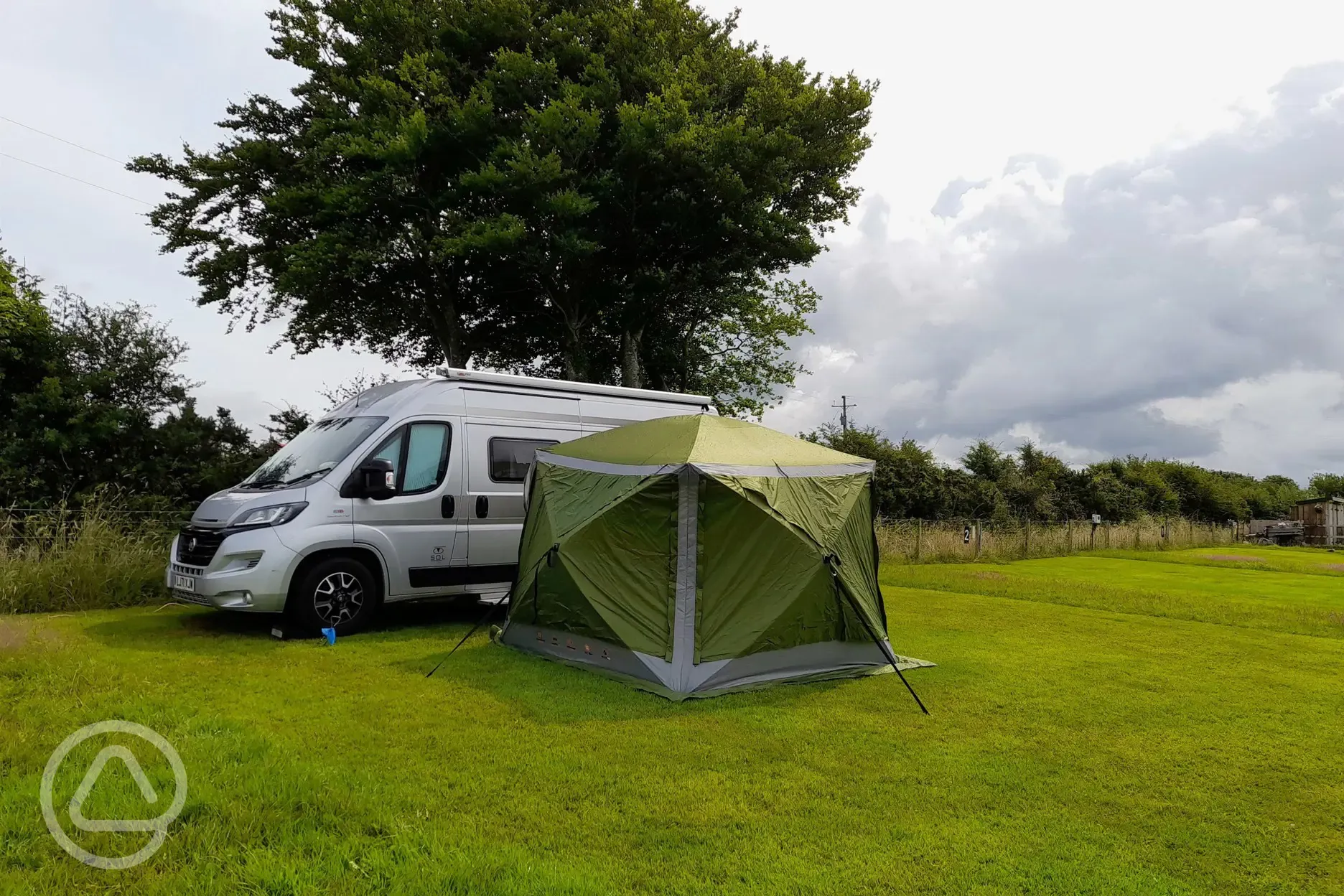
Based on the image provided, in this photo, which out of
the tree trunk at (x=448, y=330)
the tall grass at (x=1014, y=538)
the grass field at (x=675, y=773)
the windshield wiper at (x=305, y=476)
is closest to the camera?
the grass field at (x=675, y=773)

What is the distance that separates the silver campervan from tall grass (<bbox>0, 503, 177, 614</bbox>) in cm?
228

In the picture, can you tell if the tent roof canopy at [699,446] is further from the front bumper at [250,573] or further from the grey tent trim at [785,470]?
the front bumper at [250,573]

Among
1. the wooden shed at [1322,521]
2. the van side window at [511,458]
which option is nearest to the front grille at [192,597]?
the van side window at [511,458]

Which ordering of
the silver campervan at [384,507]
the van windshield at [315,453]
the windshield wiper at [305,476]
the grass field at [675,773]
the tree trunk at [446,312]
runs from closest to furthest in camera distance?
the grass field at [675,773]
the silver campervan at [384,507]
the windshield wiper at [305,476]
the van windshield at [315,453]
the tree trunk at [446,312]

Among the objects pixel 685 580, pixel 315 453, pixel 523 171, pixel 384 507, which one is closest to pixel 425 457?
pixel 384 507

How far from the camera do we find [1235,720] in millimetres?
5664

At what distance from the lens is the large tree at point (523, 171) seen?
1473 centimetres

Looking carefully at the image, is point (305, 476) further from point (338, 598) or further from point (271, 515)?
point (338, 598)

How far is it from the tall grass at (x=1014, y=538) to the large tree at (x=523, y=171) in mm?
6923

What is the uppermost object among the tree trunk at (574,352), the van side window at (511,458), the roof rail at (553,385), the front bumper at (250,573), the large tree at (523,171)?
the large tree at (523,171)

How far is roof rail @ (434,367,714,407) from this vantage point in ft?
29.7

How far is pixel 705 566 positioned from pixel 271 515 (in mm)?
4324

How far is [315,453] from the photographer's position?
855 centimetres

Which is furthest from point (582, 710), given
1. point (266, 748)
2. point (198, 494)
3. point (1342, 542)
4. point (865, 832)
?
point (1342, 542)
